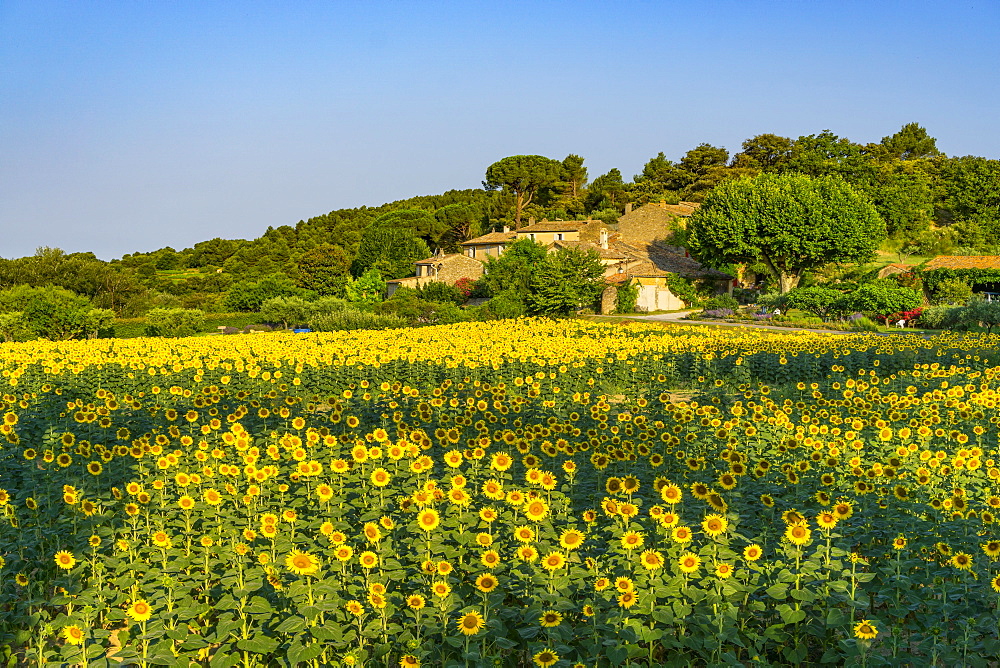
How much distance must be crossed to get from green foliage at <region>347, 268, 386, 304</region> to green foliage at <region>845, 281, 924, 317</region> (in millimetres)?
40274

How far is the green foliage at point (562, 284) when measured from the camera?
4172 cm

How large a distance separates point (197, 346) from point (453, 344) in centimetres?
647

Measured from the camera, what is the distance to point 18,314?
34.3 metres

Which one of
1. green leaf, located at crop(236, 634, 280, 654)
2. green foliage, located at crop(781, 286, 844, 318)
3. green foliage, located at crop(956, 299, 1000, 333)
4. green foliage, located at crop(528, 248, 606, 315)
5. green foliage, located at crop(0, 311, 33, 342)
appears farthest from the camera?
Result: green foliage, located at crop(781, 286, 844, 318)

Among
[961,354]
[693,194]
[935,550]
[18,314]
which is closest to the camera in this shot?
[935,550]

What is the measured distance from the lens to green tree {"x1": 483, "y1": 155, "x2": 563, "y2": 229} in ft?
338

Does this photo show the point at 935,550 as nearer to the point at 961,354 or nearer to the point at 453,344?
the point at 961,354

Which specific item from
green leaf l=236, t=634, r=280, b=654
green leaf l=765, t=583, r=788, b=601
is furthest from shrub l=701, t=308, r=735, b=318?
green leaf l=236, t=634, r=280, b=654

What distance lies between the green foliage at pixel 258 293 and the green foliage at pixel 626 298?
26.3 metres

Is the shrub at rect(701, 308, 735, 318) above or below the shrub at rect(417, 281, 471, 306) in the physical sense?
below

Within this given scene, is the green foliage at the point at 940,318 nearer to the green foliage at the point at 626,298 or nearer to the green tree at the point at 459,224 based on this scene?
the green foliage at the point at 626,298

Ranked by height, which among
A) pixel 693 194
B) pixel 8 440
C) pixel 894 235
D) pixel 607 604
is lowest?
pixel 607 604

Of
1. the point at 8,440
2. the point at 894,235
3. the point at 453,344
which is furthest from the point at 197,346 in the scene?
the point at 894,235

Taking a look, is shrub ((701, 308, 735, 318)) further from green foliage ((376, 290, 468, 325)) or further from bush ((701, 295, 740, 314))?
green foliage ((376, 290, 468, 325))
